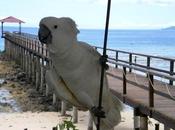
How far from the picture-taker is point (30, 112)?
2061 centimetres

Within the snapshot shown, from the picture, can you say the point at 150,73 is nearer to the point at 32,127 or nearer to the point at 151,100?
the point at 151,100

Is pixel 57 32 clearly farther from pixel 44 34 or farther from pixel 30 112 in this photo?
pixel 30 112

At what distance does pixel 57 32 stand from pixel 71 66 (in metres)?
0.21

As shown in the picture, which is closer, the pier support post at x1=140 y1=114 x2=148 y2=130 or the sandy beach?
the pier support post at x1=140 y1=114 x2=148 y2=130

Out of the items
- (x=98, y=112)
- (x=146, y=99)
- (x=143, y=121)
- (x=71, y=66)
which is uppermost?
(x=71, y=66)

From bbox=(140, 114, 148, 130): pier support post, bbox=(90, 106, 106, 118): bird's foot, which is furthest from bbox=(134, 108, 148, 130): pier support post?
bbox=(90, 106, 106, 118): bird's foot

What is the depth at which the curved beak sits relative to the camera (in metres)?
2.80

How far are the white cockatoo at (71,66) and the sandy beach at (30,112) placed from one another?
32.7ft

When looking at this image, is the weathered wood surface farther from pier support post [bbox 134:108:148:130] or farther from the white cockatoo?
the white cockatoo

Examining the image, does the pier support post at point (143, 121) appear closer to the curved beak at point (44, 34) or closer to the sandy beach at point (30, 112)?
the sandy beach at point (30, 112)

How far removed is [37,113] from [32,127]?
11.6ft

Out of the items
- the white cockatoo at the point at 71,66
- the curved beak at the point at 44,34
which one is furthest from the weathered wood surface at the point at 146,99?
the curved beak at the point at 44,34

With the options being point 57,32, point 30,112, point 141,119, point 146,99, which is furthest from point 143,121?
point 30,112

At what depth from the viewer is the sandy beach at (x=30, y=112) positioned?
16634mm
